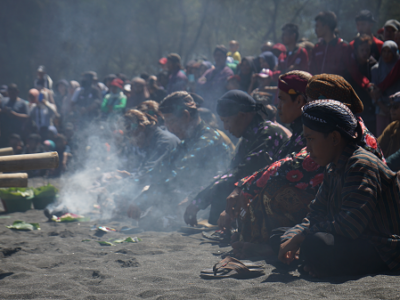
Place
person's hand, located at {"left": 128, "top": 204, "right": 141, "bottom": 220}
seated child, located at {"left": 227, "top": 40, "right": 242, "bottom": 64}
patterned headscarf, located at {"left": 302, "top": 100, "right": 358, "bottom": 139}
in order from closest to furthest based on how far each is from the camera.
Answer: patterned headscarf, located at {"left": 302, "top": 100, "right": 358, "bottom": 139} → person's hand, located at {"left": 128, "top": 204, "right": 141, "bottom": 220} → seated child, located at {"left": 227, "top": 40, "right": 242, "bottom": 64}

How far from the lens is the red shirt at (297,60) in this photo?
7.67 meters

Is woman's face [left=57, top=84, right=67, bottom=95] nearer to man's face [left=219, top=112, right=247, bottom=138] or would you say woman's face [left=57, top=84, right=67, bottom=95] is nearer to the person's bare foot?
man's face [left=219, top=112, right=247, bottom=138]

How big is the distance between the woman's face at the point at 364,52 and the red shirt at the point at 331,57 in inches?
7.5

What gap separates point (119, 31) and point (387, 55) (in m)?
20.3

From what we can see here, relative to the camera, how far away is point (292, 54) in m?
7.88

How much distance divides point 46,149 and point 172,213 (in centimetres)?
740

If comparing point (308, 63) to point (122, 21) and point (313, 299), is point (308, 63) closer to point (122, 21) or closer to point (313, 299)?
point (313, 299)

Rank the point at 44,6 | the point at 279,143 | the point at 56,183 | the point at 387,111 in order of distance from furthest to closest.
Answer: the point at 44,6 < the point at 56,183 < the point at 387,111 < the point at 279,143

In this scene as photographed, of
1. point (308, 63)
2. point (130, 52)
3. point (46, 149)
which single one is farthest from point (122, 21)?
point (308, 63)

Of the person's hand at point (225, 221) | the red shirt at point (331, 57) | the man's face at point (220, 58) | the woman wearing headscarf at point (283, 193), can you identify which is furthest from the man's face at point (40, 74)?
the woman wearing headscarf at point (283, 193)

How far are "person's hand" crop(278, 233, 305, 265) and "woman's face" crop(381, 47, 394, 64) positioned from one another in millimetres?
4256

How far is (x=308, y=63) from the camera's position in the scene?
745 cm

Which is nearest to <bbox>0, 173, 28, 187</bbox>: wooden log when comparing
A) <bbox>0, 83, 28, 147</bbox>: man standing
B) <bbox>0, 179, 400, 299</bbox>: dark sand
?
<bbox>0, 179, 400, 299</bbox>: dark sand

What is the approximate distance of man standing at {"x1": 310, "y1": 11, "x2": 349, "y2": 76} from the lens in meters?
6.81
